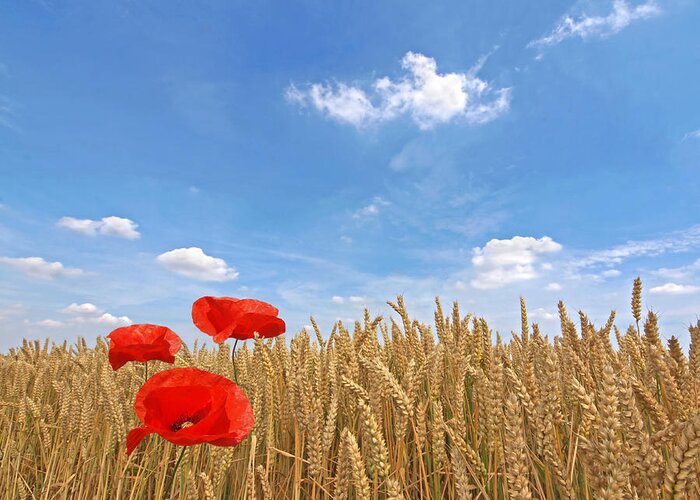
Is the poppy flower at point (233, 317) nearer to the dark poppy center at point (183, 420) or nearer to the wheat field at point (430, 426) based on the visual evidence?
the wheat field at point (430, 426)

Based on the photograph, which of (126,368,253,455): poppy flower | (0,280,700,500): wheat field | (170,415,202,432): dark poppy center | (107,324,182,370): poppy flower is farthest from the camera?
(107,324,182,370): poppy flower

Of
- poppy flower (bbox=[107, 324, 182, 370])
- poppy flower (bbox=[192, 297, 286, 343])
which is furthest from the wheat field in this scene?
poppy flower (bbox=[107, 324, 182, 370])

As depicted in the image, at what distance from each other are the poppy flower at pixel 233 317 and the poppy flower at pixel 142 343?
13cm


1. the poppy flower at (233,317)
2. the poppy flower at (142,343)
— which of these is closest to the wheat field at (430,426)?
the poppy flower at (233,317)

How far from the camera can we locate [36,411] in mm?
2881

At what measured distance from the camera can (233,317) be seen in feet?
5.98

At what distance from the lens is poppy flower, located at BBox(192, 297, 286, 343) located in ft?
5.90

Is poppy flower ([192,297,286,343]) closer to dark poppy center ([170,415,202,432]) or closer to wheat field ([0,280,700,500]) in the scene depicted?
wheat field ([0,280,700,500])

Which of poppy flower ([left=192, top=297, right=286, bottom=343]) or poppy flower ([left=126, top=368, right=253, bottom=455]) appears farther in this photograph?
poppy flower ([left=192, top=297, right=286, bottom=343])

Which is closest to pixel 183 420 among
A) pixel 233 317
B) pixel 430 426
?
pixel 233 317

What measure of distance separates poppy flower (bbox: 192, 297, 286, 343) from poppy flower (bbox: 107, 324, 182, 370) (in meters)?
0.13

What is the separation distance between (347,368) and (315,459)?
388mm

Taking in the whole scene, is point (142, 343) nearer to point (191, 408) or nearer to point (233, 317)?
point (233, 317)

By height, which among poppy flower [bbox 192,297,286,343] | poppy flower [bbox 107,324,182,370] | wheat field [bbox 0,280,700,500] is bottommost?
wheat field [bbox 0,280,700,500]
